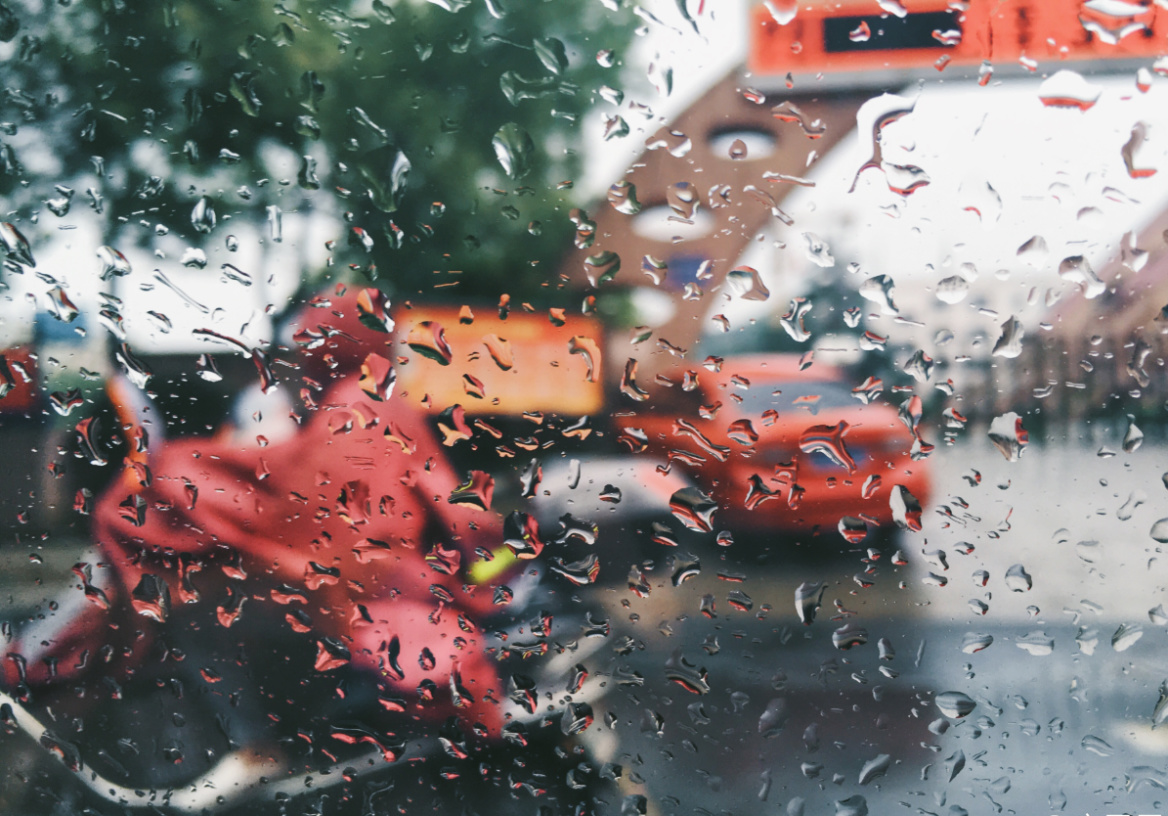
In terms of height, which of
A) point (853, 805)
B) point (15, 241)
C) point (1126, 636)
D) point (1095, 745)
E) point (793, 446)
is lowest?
point (853, 805)

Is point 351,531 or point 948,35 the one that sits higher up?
point 948,35

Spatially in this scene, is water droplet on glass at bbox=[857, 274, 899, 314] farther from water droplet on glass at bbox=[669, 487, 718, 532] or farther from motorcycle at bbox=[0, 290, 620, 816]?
motorcycle at bbox=[0, 290, 620, 816]

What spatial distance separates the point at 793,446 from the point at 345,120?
2.27ft

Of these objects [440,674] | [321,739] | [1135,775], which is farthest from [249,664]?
[1135,775]

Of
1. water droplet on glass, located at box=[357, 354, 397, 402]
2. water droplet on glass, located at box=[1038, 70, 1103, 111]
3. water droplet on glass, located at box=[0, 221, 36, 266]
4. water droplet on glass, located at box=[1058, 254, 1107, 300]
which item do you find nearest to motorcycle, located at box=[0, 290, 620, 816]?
water droplet on glass, located at box=[357, 354, 397, 402]

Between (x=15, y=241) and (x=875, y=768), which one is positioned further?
(x=15, y=241)

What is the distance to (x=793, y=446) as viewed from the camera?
0.89 metres

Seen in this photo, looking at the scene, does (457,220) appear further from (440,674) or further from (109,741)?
(109,741)

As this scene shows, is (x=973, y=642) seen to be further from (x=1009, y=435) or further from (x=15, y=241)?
(x=15, y=241)

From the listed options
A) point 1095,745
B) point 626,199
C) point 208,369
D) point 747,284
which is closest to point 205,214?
point 208,369

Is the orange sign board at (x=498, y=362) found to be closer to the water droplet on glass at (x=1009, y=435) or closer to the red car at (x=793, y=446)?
the red car at (x=793, y=446)

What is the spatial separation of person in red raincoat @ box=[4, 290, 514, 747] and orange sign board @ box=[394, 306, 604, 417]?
37mm

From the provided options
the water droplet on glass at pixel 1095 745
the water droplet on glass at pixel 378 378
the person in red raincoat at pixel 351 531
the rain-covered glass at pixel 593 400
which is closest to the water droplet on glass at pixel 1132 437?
the rain-covered glass at pixel 593 400

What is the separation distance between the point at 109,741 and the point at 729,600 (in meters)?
0.89
